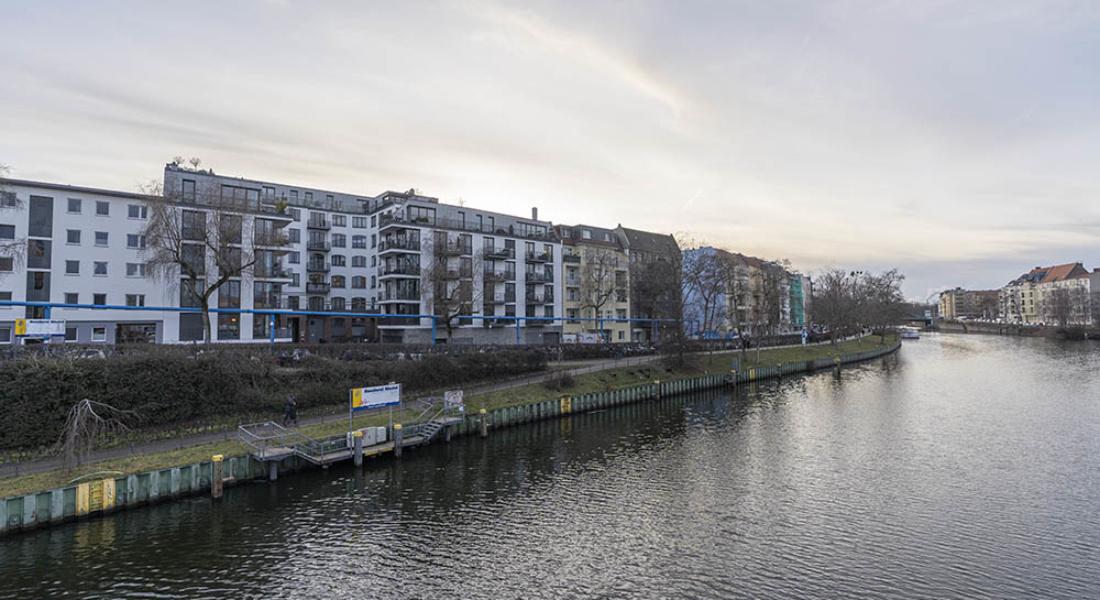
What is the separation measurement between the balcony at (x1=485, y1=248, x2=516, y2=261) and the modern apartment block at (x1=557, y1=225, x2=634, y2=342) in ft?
33.0

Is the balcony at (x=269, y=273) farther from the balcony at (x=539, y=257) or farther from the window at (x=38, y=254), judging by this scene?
the balcony at (x=539, y=257)

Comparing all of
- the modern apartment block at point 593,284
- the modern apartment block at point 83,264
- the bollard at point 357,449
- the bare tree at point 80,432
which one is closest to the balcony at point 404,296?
the modern apartment block at point 593,284

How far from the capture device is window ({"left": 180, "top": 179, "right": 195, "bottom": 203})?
2152 inches

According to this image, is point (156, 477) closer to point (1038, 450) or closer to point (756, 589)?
point (756, 589)

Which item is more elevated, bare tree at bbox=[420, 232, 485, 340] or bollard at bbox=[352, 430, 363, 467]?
bare tree at bbox=[420, 232, 485, 340]

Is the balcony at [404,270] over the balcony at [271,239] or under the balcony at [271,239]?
under

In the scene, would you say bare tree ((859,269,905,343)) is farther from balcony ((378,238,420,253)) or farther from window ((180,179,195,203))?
window ((180,179,195,203))

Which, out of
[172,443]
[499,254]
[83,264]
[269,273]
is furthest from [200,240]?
[499,254]

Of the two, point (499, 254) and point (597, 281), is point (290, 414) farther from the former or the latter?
point (597, 281)

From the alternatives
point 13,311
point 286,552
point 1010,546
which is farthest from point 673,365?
point 13,311

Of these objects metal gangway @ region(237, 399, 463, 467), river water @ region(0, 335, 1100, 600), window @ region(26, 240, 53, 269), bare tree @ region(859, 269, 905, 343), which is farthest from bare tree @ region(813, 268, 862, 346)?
window @ region(26, 240, 53, 269)

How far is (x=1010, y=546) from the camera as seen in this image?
60.9ft

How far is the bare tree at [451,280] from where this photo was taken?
6378 cm

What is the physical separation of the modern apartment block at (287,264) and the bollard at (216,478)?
24.8 m
